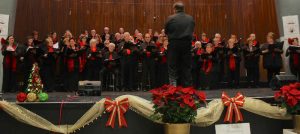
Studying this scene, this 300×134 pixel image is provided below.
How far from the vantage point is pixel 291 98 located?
331 centimetres

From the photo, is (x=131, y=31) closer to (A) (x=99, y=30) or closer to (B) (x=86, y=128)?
(A) (x=99, y=30)

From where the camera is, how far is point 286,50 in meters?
7.98

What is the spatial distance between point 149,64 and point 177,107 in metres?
4.73

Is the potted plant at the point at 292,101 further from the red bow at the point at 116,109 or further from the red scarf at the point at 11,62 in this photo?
the red scarf at the point at 11,62

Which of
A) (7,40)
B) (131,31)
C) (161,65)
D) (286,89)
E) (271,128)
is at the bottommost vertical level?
(271,128)

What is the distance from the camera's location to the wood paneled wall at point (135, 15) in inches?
368

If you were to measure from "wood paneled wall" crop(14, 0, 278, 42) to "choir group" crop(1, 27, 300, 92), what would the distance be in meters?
1.88

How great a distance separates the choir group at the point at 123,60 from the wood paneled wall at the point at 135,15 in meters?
1.88

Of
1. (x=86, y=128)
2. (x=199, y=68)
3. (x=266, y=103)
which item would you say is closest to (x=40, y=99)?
(x=86, y=128)

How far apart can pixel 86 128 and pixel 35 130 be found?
0.58 m

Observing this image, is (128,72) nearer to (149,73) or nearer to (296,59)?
(149,73)

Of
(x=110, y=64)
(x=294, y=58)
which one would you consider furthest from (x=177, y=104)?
(x=294, y=58)

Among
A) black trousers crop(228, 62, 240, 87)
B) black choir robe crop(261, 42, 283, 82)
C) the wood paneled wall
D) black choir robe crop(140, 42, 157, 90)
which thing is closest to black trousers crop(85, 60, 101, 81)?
black choir robe crop(140, 42, 157, 90)

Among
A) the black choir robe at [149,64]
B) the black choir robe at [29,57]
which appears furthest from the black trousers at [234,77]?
the black choir robe at [29,57]
